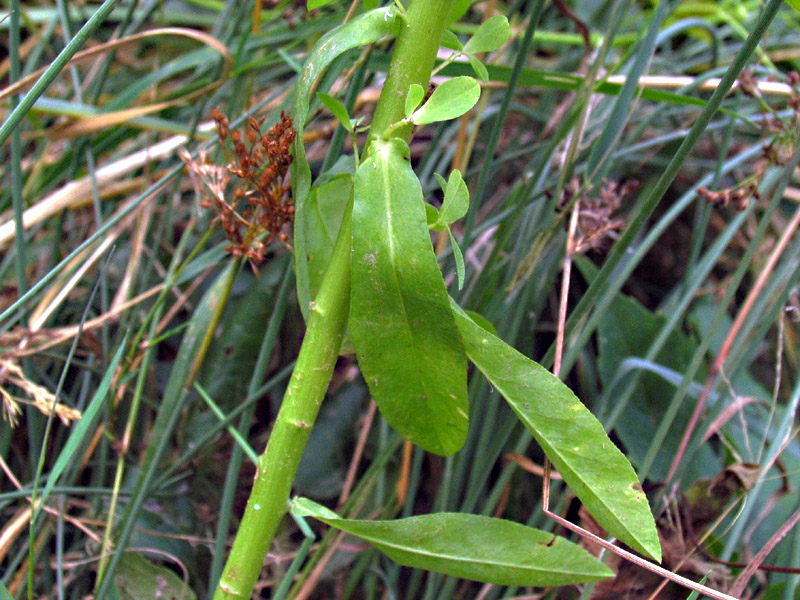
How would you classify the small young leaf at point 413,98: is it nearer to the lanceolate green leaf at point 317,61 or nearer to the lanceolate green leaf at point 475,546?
the lanceolate green leaf at point 317,61

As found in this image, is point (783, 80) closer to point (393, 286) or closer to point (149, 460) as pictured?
point (393, 286)

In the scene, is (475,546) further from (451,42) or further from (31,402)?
(31,402)

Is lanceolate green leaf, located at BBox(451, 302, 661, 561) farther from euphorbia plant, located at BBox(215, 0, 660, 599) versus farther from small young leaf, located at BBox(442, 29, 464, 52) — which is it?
small young leaf, located at BBox(442, 29, 464, 52)

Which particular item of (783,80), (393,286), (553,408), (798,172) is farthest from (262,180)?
(798,172)

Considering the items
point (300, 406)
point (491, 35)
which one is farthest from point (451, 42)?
point (300, 406)

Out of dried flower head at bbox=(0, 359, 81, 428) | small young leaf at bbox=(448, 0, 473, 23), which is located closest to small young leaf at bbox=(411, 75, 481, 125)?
small young leaf at bbox=(448, 0, 473, 23)

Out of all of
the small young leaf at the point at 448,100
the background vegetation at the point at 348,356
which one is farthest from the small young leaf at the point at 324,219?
the small young leaf at the point at 448,100
